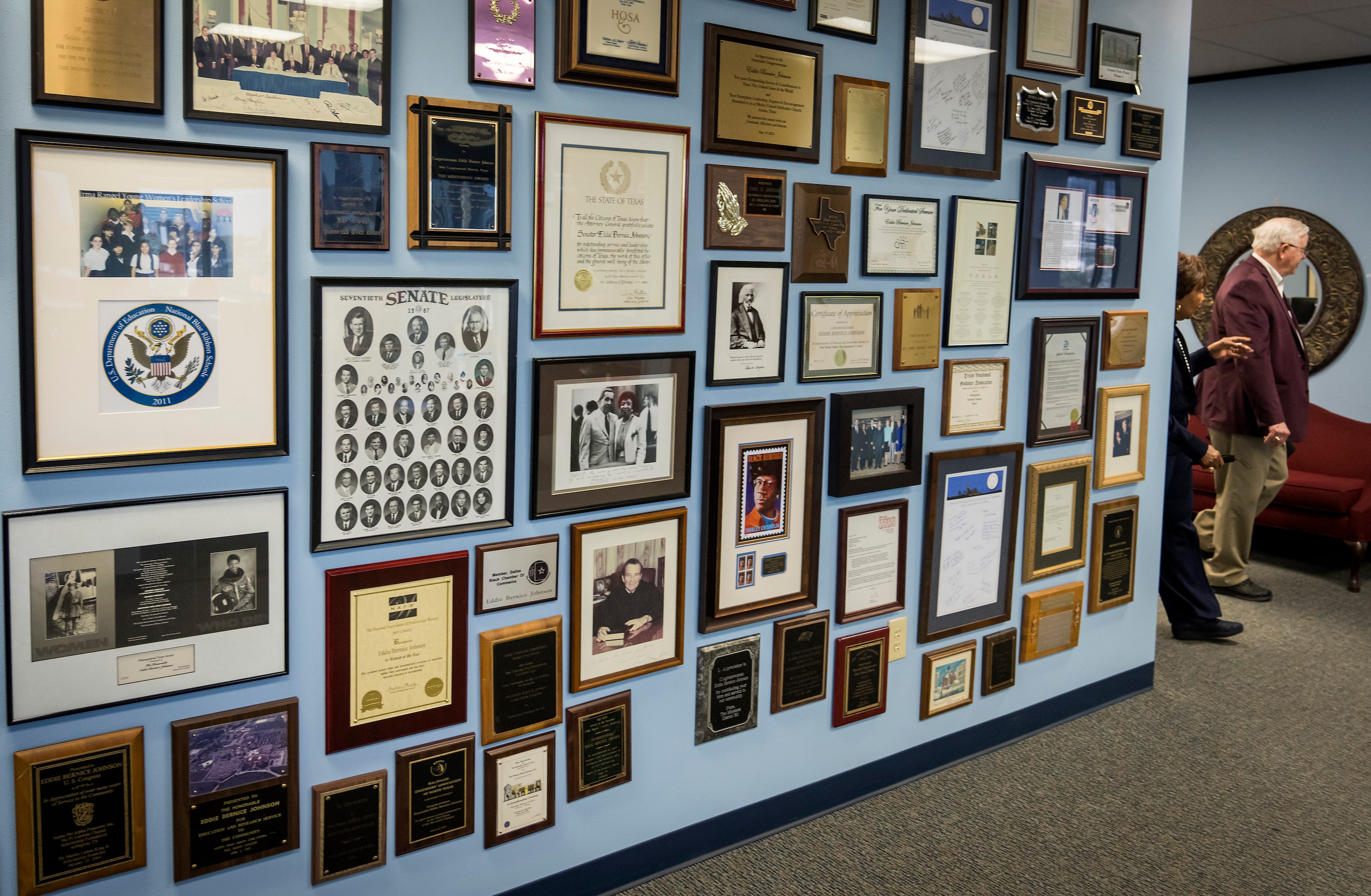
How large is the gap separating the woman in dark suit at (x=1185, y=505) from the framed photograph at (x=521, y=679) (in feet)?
7.97

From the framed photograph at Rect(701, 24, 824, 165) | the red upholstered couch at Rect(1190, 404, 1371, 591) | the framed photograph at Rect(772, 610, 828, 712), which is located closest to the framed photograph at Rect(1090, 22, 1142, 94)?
the framed photograph at Rect(701, 24, 824, 165)

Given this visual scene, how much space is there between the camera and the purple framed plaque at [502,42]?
188 cm

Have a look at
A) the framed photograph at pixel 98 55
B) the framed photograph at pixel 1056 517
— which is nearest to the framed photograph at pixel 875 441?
the framed photograph at pixel 1056 517

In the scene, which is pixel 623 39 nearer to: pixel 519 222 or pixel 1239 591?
pixel 519 222

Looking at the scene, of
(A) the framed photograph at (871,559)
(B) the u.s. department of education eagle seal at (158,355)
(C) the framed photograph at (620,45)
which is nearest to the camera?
(B) the u.s. department of education eagle seal at (158,355)

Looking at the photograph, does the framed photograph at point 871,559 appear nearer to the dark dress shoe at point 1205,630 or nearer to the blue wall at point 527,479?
the blue wall at point 527,479

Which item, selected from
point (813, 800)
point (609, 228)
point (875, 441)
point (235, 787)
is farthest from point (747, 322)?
point (235, 787)

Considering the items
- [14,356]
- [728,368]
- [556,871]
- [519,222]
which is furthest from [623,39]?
[556,871]

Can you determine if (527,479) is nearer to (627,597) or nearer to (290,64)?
(627,597)

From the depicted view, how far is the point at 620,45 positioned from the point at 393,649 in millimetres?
1299

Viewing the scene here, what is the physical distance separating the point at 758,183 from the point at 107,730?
5.56 feet

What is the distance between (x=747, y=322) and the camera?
7.68 feet

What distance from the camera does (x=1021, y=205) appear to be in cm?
288

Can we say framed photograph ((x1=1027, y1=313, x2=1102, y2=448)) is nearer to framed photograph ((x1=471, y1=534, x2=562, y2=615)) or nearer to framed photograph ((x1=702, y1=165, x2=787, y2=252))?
framed photograph ((x1=702, y1=165, x2=787, y2=252))
